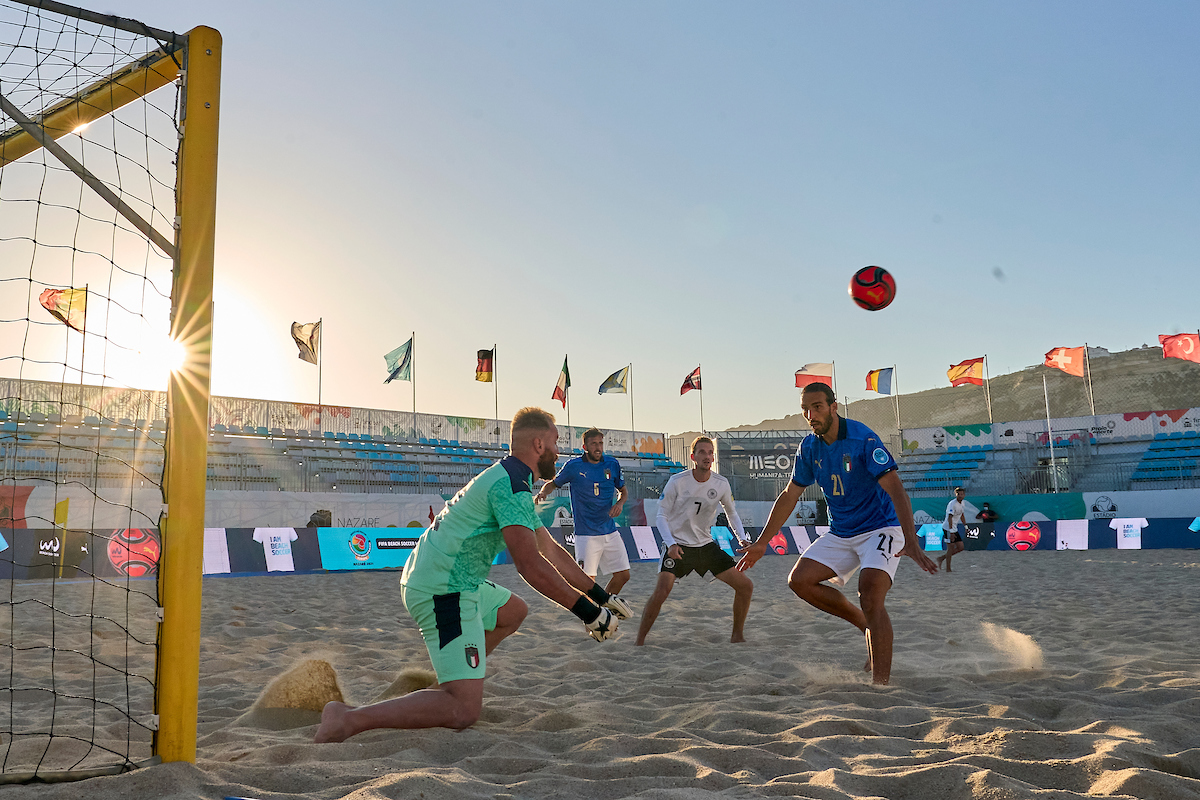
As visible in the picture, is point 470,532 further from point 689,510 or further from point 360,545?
point 360,545

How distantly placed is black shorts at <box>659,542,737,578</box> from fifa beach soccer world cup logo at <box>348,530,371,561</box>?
9.84 metres

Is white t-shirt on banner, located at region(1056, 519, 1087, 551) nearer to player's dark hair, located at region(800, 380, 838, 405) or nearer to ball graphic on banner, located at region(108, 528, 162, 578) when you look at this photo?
player's dark hair, located at region(800, 380, 838, 405)

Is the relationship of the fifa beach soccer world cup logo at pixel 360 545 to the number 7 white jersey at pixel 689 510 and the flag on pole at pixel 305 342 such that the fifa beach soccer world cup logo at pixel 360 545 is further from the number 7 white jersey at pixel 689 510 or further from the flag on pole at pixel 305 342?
the flag on pole at pixel 305 342

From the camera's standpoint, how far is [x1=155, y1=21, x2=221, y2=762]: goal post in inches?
108

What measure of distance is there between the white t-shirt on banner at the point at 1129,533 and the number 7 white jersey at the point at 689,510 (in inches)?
641

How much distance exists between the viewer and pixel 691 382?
35688 millimetres

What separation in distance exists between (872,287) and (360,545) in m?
10.6

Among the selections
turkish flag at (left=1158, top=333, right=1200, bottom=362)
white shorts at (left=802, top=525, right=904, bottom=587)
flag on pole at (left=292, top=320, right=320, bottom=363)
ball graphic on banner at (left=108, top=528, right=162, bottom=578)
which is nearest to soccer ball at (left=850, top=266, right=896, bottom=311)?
white shorts at (left=802, top=525, right=904, bottom=587)

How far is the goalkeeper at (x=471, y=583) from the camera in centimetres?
318

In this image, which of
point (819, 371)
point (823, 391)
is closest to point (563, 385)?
point (819, 371)

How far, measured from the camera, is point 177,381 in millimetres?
2838

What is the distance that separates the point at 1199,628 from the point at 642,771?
18.8ft

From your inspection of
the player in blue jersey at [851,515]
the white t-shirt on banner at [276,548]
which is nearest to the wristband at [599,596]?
the player in blue jersey at [851,515]

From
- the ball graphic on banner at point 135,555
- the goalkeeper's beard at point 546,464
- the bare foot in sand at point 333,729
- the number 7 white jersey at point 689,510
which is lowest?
the bare foot in sand at point 333,729
